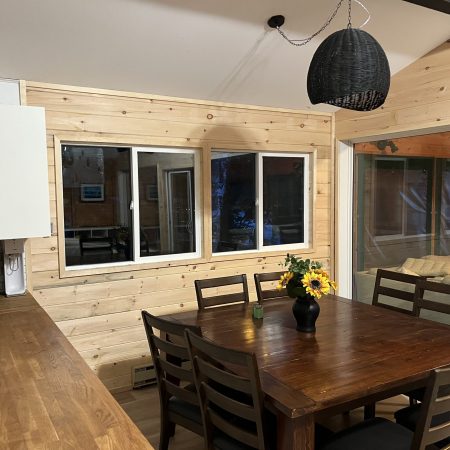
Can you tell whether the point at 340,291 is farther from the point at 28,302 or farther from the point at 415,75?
Result: the point at 28,302

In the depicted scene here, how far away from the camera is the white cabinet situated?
2.70 meters

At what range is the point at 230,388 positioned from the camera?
2.04m

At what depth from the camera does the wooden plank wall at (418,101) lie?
11.9 feet

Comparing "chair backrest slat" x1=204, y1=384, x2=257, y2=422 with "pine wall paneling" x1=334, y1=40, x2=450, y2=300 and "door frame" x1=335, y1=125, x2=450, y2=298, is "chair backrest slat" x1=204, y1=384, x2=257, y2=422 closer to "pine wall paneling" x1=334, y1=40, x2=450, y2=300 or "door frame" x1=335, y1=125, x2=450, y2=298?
"pine wall paneling" x1=334, y1=40, x2=450, y2=300

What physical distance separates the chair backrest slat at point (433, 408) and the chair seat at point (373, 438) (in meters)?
0.22

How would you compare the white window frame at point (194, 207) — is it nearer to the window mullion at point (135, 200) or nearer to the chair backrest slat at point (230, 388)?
the window mullion at point (135, 200)

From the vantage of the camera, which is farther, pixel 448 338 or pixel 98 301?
pixel 98 301

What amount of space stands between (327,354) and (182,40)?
2.27 metres

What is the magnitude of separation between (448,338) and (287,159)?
2.64m

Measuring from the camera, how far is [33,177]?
2.80 m

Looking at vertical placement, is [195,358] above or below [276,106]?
below

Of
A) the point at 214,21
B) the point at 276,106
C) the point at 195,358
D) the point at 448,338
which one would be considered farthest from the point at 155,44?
the point at 448,338

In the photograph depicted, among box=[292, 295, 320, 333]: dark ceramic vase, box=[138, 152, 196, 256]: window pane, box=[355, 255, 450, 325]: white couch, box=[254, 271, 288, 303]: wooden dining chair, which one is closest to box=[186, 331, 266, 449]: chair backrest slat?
box=[292, 295, 320, 333]: dark ceramic vase

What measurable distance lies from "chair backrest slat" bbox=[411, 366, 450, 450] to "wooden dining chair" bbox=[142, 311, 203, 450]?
Result: 3.26ft
